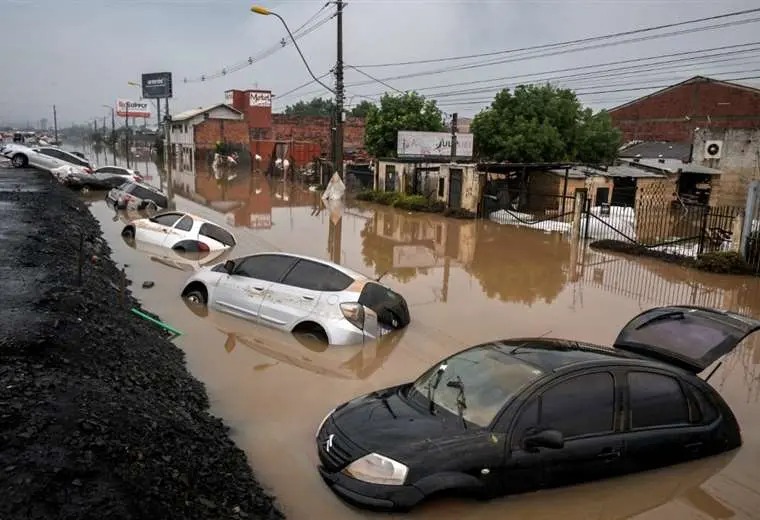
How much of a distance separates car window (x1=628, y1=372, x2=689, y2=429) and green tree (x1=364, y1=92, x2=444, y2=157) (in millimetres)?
35818

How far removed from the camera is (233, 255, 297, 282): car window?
32.1 feet

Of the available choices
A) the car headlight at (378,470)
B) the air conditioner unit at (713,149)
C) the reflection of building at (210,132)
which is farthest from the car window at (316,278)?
the reflection of building at (210,132)

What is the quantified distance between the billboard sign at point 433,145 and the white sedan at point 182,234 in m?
19.3

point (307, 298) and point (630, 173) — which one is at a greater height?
point (630, 173)

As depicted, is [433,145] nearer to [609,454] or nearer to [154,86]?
[609,454]

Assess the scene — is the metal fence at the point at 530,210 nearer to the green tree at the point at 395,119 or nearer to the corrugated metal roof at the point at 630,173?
the corrugated metal roof at the point at 630,173

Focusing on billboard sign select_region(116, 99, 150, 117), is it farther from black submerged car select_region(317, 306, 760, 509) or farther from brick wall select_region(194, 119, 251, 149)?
black submerged car select_region(317, 306, 760, 509)

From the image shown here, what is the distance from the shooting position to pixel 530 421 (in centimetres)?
480

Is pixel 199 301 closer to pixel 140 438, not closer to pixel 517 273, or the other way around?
pixel 140 438

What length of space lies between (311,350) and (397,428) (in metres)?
4.25

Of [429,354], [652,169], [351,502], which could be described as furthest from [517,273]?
[652,169]

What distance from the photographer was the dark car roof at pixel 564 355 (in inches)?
205

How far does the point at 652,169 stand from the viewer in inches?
1245

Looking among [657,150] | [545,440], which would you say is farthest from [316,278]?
[657,150]
